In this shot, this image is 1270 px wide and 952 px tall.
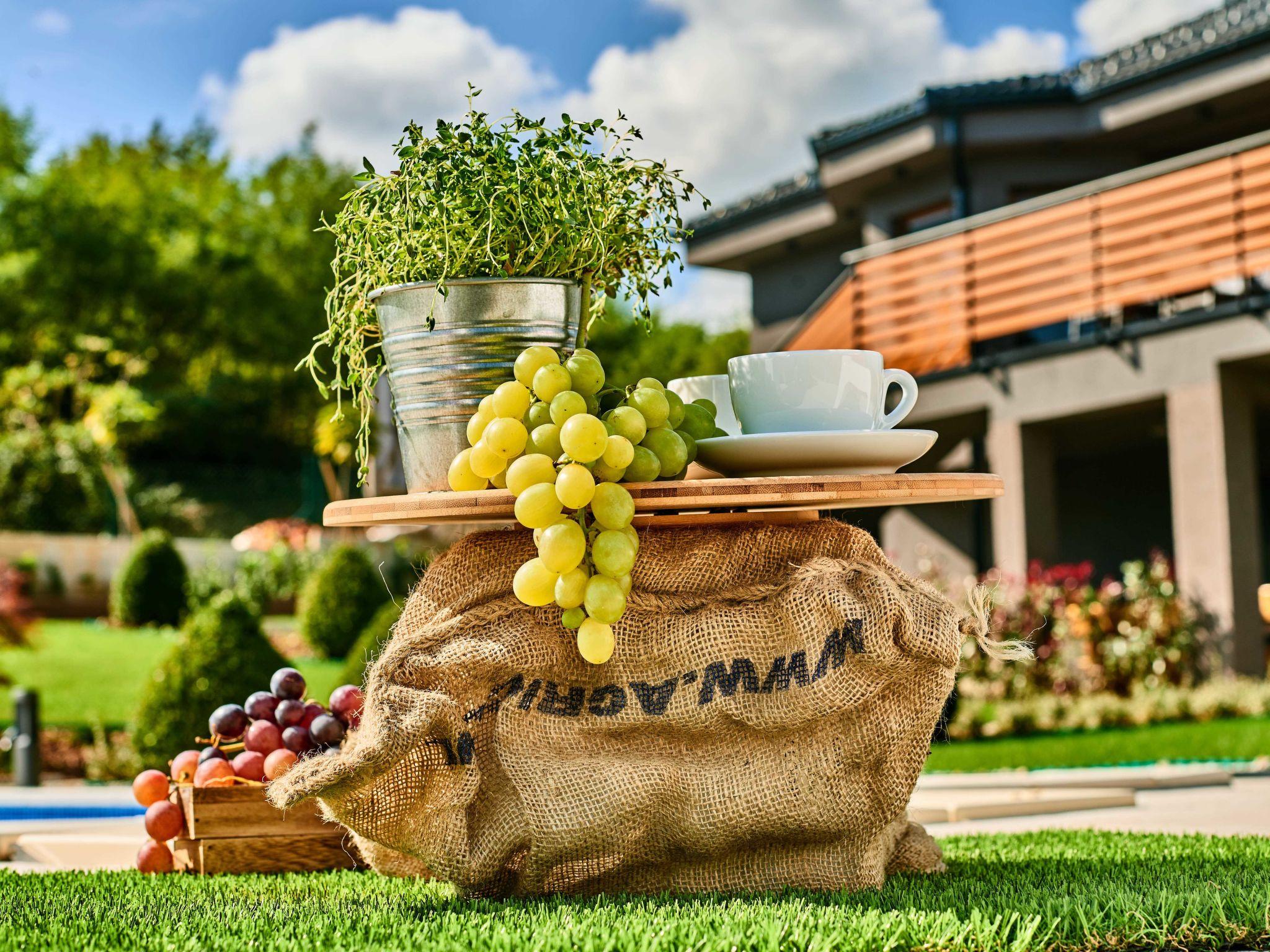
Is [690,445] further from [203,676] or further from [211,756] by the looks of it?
[203,676]

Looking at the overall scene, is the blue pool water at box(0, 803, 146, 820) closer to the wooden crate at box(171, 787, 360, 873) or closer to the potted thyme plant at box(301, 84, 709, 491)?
the wooden crate at box(171, 787, 360, 873)

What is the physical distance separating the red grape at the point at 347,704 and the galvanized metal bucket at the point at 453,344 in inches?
37.1

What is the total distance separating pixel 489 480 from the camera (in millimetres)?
2611

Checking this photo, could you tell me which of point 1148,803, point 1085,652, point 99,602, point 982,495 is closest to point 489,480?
point 982,495

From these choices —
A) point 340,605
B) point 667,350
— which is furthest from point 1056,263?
point 667,350

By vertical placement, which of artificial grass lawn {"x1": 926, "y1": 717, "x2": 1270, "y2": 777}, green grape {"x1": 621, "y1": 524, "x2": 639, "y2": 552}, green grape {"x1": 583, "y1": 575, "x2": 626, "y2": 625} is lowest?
artificial grass lawn {"x1": 926, "y1": 717, "x2": 1270, "y2": 777}

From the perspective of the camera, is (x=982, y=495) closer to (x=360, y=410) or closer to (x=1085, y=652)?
(x=360, y=410)

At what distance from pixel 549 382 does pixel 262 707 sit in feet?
5.30

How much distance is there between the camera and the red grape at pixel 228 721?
11.9ft

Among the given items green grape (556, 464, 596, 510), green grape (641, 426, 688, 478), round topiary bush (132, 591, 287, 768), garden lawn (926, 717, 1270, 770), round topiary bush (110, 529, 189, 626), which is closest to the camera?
green grape (556, 464, 596, 510)

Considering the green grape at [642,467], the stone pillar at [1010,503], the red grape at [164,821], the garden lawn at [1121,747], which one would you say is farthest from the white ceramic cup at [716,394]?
the stone pillar at [1010,503]

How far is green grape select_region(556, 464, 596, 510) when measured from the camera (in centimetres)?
238

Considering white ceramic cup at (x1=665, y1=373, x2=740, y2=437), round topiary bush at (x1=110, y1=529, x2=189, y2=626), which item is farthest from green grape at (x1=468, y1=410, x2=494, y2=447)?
round topiary bush at (x1=110, y1=529, x2=189, y2=626)

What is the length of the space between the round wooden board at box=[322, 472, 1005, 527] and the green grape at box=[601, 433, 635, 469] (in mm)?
71
